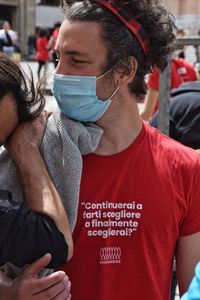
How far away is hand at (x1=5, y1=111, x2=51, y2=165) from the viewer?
1.57m

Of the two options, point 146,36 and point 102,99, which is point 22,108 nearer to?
point 102,99

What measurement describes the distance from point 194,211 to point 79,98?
51 centimetres

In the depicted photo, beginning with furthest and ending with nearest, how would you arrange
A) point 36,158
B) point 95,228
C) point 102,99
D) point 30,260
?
1. point 102,99
2. point 95,228
3. point 36,158
4. point 30,260

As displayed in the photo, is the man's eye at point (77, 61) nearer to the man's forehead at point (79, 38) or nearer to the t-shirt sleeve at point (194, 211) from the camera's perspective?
the man's forehead at point (79, 38)

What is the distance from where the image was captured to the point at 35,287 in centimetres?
148

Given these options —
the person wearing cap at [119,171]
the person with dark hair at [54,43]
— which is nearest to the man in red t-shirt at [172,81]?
the person with dark hair at [54,43]

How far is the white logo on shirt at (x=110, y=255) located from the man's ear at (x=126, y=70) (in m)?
0.54

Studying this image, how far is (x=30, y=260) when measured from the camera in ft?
4.72

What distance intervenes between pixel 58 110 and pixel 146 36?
379 mm

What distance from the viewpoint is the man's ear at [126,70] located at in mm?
1823

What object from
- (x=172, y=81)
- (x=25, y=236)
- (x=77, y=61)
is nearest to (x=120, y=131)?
(x=77, y=61)

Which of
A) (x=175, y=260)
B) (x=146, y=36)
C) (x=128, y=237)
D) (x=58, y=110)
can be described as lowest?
(x=175, y=260)

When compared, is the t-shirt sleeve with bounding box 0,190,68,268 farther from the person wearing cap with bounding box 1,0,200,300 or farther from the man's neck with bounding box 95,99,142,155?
the man's neck with bounding box 95,99,142,155

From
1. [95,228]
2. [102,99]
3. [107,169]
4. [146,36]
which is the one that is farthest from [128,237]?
[146,36]
